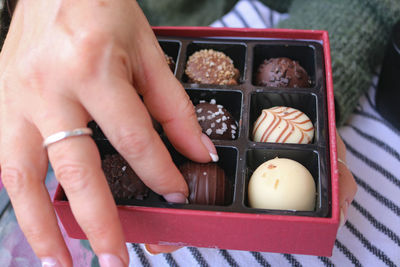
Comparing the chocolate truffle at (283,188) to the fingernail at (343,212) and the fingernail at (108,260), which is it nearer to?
the fingernail at (343,212)

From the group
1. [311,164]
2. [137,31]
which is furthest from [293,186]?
[137,31]

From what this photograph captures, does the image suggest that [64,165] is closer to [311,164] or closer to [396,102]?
[311,164]

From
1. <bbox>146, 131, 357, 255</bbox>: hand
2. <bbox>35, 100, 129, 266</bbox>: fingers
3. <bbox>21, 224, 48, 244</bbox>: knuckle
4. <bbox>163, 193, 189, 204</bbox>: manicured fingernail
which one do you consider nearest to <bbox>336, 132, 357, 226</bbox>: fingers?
<bbox>146, 131, 357, 255</bbox>: hand

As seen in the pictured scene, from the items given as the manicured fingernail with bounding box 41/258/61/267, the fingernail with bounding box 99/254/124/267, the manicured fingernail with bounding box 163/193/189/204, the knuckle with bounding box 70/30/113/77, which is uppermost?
the knuckle with bounding box 70/30/113/77


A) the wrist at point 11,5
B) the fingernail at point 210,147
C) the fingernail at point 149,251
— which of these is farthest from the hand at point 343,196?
the wrist at point 11,5

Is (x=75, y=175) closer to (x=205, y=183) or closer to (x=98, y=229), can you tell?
(x=98, y=229)

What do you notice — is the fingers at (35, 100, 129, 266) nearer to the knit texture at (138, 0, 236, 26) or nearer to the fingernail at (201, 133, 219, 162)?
the fingernail at (201, 133, 219, 162)

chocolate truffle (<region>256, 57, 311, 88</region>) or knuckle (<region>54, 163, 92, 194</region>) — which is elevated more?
chocolate truffle (<region>256, 57, 311, 88</region>)
